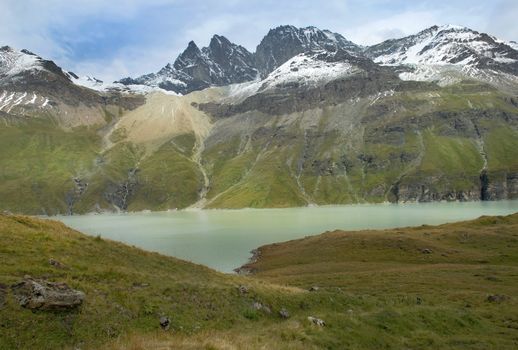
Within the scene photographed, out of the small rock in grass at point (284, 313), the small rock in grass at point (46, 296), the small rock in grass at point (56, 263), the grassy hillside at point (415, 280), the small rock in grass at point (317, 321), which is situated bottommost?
the grassy hillside at point (415, 280)

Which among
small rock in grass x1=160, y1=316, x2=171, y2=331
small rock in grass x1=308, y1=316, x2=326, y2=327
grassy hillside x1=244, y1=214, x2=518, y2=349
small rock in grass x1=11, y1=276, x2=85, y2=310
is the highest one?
small rock in grass x1=11, y1=276, x2=85, y2=310

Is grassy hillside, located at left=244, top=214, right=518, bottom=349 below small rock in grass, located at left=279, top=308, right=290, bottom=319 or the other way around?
below

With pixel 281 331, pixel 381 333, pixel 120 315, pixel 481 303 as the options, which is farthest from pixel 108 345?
pixel 481 303

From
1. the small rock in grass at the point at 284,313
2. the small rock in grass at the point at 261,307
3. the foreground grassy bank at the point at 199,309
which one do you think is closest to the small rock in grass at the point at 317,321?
the foreground grassy bank at the point at 199,309

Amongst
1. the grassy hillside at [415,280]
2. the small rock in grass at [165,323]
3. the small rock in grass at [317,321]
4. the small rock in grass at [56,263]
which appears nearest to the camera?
the small rock in grass at [165,323]

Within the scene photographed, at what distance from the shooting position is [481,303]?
1576 inches

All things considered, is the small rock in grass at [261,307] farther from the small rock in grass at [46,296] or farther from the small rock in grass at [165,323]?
the small rock in grass at [46,296]

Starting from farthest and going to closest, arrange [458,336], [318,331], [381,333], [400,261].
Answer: [400,261]
[458,336]
[381,333]
[318,331]

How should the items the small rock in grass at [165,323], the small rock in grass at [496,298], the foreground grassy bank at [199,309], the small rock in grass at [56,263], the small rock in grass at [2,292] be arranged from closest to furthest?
the foreground grassy bank at [199,309], the small rock in grass at [2,292], the small rock in grass at [165,323], the small rock in grass at [56,263], the small rock in grass at [496,298]

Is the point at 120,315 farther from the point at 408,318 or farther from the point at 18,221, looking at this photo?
the point at 18,221

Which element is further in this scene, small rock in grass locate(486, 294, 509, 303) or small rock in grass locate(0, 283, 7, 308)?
small rock in grass locate(486, 294, 509, 303)

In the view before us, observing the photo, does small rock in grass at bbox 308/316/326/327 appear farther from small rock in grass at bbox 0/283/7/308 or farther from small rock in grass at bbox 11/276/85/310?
small rock in grass at bbox 0/283/7/308

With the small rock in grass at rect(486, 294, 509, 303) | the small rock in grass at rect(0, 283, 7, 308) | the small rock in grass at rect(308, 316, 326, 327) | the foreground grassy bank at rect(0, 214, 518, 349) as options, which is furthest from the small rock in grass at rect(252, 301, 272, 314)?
the small rock in grass at rect(486, 294, 509, 303)

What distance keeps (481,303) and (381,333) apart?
17.8 metres
